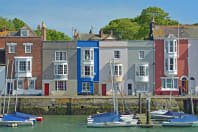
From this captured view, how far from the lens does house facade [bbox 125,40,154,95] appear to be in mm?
51344

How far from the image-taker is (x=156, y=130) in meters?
36.5

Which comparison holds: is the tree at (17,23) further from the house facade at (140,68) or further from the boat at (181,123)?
the boat at (181,123)

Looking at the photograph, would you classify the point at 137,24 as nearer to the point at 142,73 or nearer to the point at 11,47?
the point at 142,73

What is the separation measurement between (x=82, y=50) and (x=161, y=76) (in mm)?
11943

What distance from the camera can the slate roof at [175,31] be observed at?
5238cm

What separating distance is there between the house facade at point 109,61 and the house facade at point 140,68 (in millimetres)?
588

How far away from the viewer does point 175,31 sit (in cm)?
5316

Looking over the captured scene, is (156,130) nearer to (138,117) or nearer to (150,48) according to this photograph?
(138,117)

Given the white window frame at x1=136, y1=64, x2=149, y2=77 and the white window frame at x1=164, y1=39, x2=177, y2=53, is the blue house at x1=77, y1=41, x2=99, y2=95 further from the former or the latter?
the white window frame at x1=164, y1=39, x2=177, y2=53

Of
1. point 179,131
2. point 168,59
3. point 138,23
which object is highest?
point 138,23

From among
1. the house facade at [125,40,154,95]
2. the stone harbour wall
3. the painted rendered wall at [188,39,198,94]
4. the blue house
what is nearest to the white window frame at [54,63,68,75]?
the blue house

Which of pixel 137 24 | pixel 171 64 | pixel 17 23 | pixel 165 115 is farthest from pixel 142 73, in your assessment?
pixel 17 23

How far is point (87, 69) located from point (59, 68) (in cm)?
401

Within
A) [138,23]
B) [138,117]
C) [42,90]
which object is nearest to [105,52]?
[42,90]
